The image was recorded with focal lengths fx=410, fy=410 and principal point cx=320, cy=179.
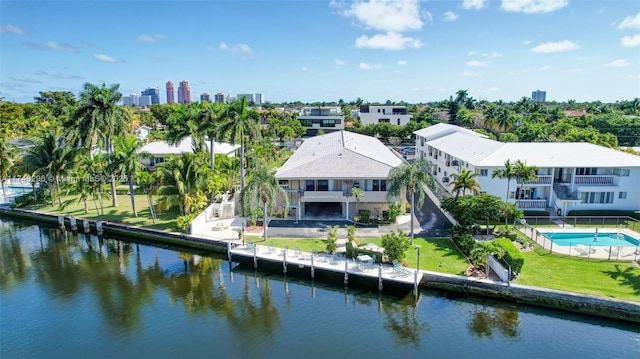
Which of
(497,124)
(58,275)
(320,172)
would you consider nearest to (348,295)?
(320,172)

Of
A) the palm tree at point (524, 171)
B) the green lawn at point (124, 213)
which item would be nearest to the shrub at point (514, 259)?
the palm tree at point (524, 171)

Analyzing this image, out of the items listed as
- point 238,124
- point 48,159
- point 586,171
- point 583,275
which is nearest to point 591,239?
point 583,275

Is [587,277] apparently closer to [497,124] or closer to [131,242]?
[131,242]

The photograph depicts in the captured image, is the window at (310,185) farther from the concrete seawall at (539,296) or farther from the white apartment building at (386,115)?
the white apartment building at (386,115)

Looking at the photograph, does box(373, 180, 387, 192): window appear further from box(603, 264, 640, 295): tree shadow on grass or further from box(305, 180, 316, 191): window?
box(603, 264, 640, 295): tree shadow on grass

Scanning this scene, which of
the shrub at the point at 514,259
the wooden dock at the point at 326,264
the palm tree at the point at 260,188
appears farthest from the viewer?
the palm tree at the point at 260,188

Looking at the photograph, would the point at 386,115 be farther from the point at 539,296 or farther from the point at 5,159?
the point at 539,296
